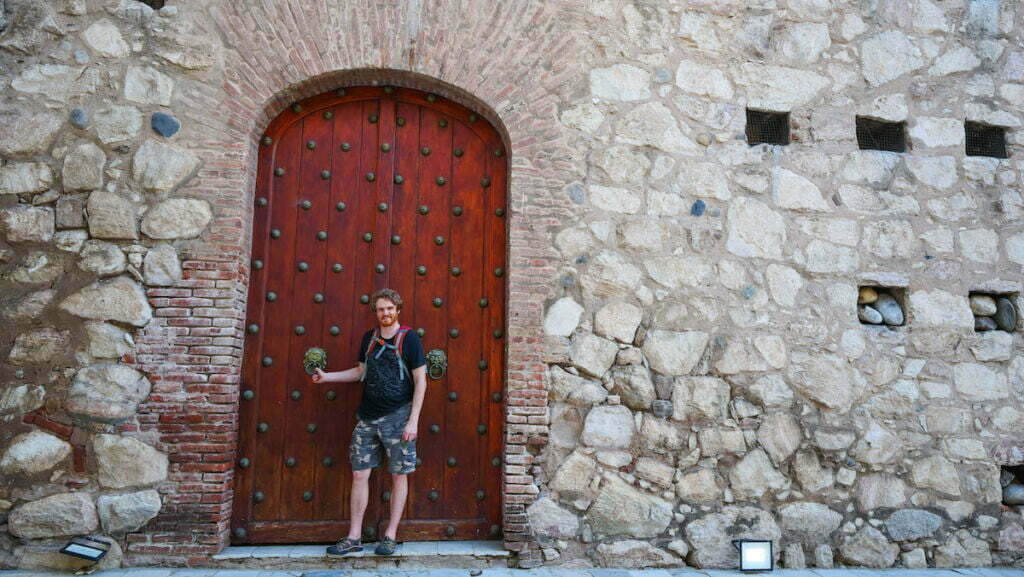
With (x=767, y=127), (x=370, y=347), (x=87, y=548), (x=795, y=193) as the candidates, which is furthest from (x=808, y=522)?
(x=87, y=548)

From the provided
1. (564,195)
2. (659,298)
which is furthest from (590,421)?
(564,195)

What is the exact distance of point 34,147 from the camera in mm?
3635

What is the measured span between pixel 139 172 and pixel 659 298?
3.01m

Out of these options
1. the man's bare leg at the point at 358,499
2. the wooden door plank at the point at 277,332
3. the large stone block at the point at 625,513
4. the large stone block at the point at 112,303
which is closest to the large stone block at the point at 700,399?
the large stone block at the point at 625,513

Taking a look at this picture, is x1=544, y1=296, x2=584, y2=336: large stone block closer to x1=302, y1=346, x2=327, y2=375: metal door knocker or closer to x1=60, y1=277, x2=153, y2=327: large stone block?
x1=302, y1=346, x2=327, y2=375: metal door knocker

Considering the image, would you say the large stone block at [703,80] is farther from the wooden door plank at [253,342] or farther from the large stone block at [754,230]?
the wooden door plank at [253,342]

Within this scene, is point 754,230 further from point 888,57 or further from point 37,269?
point 37,269

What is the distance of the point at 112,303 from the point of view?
11.6 ft

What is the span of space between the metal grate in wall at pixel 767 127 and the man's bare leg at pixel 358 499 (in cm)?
307

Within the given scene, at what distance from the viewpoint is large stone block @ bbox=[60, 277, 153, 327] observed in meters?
3.53

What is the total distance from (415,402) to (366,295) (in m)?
0.77

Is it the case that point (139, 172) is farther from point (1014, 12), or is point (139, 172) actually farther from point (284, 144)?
point (1014, 12)

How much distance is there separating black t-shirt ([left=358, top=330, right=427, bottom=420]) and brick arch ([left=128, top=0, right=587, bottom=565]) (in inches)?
23.0

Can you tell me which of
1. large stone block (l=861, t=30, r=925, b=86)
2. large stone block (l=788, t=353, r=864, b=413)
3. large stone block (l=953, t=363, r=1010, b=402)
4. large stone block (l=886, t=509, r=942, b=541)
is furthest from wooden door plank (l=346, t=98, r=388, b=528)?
large stone block (l=953, t=363, r=1010, b=402)
